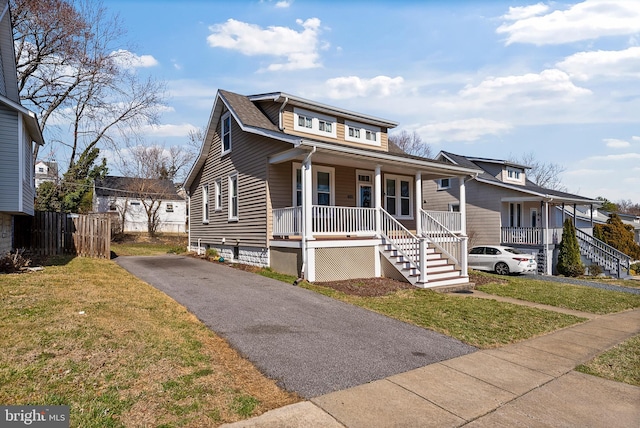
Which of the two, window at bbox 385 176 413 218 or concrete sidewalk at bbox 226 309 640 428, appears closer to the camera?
concrete sidewalk at bbox 226 309 640 428

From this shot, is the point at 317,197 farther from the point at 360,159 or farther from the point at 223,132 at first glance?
the point at 223,132

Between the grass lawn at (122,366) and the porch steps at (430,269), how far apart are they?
6.94 metres

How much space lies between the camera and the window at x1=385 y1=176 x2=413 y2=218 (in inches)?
647

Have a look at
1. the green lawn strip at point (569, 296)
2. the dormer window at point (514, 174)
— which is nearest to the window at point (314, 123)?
the green lawn strip at point (569, 296)

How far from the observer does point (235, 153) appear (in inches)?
608

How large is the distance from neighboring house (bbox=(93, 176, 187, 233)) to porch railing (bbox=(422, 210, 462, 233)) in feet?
90.2

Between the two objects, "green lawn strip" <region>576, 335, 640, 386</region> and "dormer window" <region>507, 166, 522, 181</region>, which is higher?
"dormer window" <region>507, 166, 522, 181</region>

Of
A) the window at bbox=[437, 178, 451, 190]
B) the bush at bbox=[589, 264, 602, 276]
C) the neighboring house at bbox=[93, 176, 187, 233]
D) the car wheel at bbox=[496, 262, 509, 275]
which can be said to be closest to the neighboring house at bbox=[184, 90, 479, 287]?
the car wheel at bbox=[496, 262, 509, 275]

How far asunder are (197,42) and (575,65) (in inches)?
516

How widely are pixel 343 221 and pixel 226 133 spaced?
24.2 feet

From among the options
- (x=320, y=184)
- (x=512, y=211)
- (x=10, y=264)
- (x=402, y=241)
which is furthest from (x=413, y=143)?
(x=10, y=264)

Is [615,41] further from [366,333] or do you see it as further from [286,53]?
[286,53]

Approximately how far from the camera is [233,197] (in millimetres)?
15852

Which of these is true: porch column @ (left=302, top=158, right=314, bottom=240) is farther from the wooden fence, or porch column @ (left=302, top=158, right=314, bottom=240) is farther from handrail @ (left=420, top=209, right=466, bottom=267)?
the wooden fence
